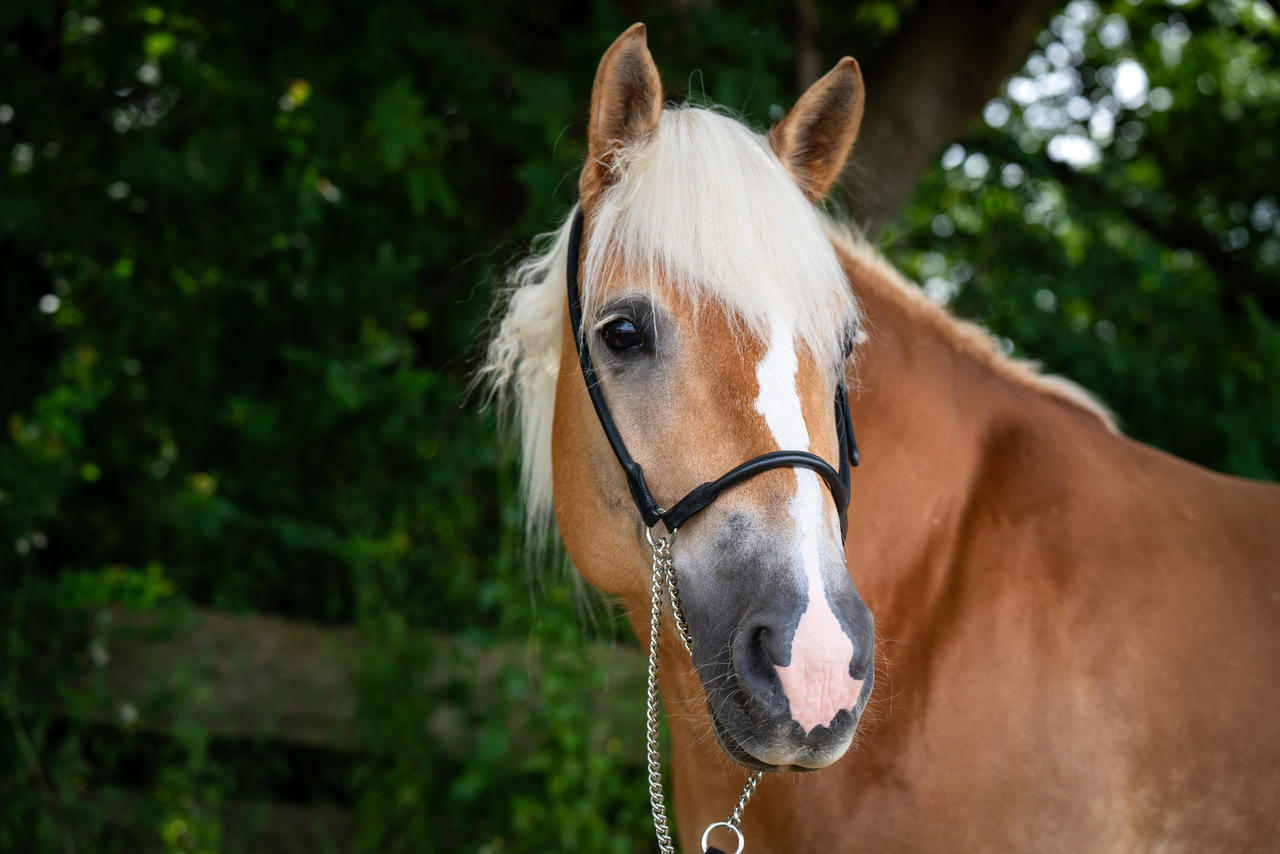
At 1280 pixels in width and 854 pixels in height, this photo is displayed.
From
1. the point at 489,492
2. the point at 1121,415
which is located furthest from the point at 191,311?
the point at 1121,415

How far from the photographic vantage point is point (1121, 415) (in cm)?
448

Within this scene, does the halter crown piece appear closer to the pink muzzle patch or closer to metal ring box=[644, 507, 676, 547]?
metal ring box=[644, 507, 676, 547]

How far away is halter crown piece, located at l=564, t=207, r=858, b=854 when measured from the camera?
5.17 ft

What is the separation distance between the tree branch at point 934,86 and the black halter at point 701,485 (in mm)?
2646

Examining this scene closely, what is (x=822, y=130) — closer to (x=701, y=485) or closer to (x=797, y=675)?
(x=701, y=485)

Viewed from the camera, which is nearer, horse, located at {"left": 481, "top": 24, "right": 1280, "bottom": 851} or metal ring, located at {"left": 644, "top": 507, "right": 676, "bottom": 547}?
horse, located at {"left": 481, "top": 24, "right": 1280, "bottom": 851}

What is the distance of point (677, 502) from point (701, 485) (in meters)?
0.07

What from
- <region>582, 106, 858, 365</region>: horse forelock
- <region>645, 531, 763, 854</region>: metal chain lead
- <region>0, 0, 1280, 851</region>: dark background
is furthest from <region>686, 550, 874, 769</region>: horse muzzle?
<region>0, 0, 1280, 851</region>: dark background

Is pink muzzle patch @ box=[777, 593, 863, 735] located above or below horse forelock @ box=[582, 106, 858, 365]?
below

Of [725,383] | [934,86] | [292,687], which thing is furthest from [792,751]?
[934,86]

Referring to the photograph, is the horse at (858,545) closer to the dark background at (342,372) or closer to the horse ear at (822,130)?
the horse ear at (822,130)

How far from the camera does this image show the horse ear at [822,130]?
2043 mm

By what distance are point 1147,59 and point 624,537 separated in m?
5.96

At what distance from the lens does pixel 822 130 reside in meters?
2.12
